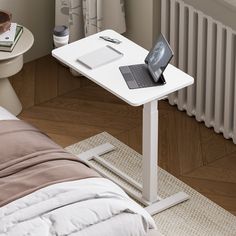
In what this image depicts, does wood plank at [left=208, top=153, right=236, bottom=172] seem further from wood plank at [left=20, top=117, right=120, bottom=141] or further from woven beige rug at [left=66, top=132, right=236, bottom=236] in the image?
wood plank at [left=20, top=117, right=120, bottom=141]

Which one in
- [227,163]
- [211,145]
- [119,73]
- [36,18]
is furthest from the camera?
[36,18]

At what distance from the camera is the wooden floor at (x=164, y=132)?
4500 mm

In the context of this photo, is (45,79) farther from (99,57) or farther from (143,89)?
(143,89)

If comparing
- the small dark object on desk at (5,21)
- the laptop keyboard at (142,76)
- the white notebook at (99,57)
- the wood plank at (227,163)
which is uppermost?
the white notebook at (99,57)

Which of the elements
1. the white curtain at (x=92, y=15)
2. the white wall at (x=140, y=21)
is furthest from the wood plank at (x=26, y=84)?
the white wall at (x=140, y=21)

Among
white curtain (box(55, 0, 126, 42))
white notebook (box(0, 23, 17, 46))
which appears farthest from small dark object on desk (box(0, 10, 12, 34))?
white curtain (box(55, 0, 126, 42))

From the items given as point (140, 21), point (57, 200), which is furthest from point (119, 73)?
point (140, 21)

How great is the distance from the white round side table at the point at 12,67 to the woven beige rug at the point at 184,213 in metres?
0.67

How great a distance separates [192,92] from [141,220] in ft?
5.50

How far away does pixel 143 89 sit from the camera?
12.9ft

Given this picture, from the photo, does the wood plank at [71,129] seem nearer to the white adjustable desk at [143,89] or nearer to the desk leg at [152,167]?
the white adjustable desk at [143,89]

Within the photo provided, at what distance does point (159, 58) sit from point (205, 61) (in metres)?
0.82

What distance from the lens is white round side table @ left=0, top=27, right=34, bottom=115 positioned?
4.79m

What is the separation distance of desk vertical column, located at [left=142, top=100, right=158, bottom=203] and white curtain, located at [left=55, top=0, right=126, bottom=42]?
1244 millimetres
